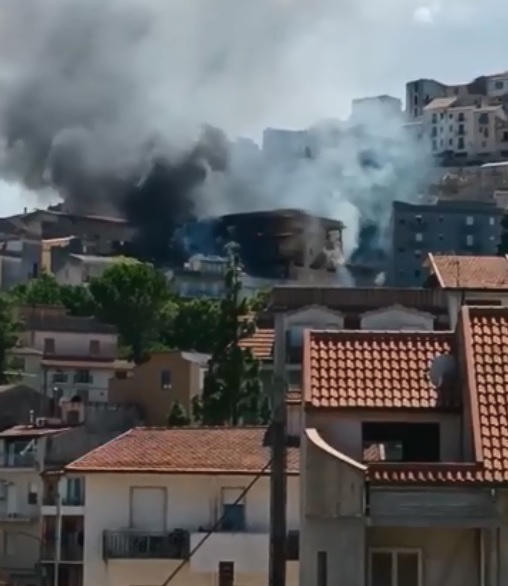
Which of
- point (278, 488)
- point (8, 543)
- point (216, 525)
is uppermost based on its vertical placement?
point (278, 488)

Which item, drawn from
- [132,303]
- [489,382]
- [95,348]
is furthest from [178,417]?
[132,303]

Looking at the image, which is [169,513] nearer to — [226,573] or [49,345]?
[226,573]

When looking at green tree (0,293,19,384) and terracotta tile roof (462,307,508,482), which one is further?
green tree (0,293,19,384)

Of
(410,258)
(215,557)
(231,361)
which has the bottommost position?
(215,557)

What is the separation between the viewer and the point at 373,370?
26953mm

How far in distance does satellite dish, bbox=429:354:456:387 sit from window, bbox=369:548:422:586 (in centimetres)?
250

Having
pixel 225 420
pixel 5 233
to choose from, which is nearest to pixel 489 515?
pixel 225 420

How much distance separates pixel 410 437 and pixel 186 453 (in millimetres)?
17511

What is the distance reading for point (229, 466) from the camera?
1708 inches

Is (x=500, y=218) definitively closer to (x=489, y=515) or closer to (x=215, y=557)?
(x=215, y=557)

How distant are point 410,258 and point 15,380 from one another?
71.7 m

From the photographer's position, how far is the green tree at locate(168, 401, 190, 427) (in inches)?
2805

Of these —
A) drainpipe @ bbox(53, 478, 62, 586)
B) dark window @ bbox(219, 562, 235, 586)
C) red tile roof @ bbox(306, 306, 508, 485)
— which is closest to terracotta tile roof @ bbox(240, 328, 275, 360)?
drainpipe @ bbox(53, 478, 62, 586)

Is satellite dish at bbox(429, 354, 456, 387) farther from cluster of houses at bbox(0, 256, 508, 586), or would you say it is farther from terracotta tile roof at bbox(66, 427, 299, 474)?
terracotta tile roof at bbox(66, 427, 299, 474)
